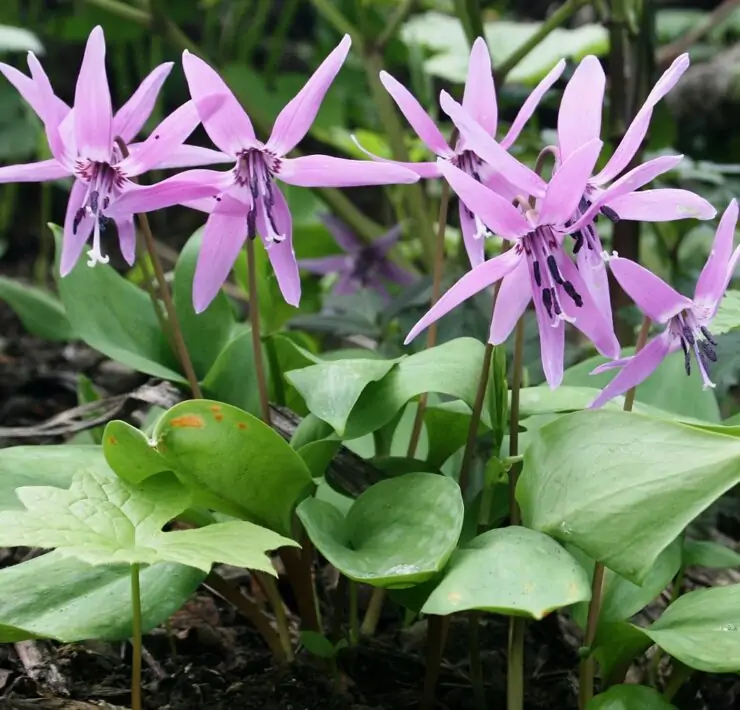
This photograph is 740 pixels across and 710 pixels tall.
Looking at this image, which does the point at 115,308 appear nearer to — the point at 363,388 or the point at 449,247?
the point at 363,388

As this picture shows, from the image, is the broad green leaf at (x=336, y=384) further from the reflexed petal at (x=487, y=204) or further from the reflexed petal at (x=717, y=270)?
the reflexed petal at (x=717, y=270)

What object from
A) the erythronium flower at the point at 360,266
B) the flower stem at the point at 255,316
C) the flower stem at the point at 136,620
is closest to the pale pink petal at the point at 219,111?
the flower stem at the point at 255,316

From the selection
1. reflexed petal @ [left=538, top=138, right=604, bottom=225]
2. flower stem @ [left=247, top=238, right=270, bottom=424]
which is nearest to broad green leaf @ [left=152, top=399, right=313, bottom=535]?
flower stem @ [left=247, top=238, right=270, bottom=424]

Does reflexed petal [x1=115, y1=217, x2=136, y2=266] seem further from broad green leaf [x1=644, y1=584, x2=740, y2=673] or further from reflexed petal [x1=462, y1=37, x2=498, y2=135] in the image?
broad green leaf [x1=644, y1=584, x2=740, y2=673]

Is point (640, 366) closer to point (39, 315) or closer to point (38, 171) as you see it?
point (38, 171)

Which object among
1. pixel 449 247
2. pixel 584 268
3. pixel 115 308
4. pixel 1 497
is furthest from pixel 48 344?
pixel 584 268

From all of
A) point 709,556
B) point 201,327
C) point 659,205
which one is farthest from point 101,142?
point 709,556

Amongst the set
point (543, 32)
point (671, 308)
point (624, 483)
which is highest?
point (543, 32)
